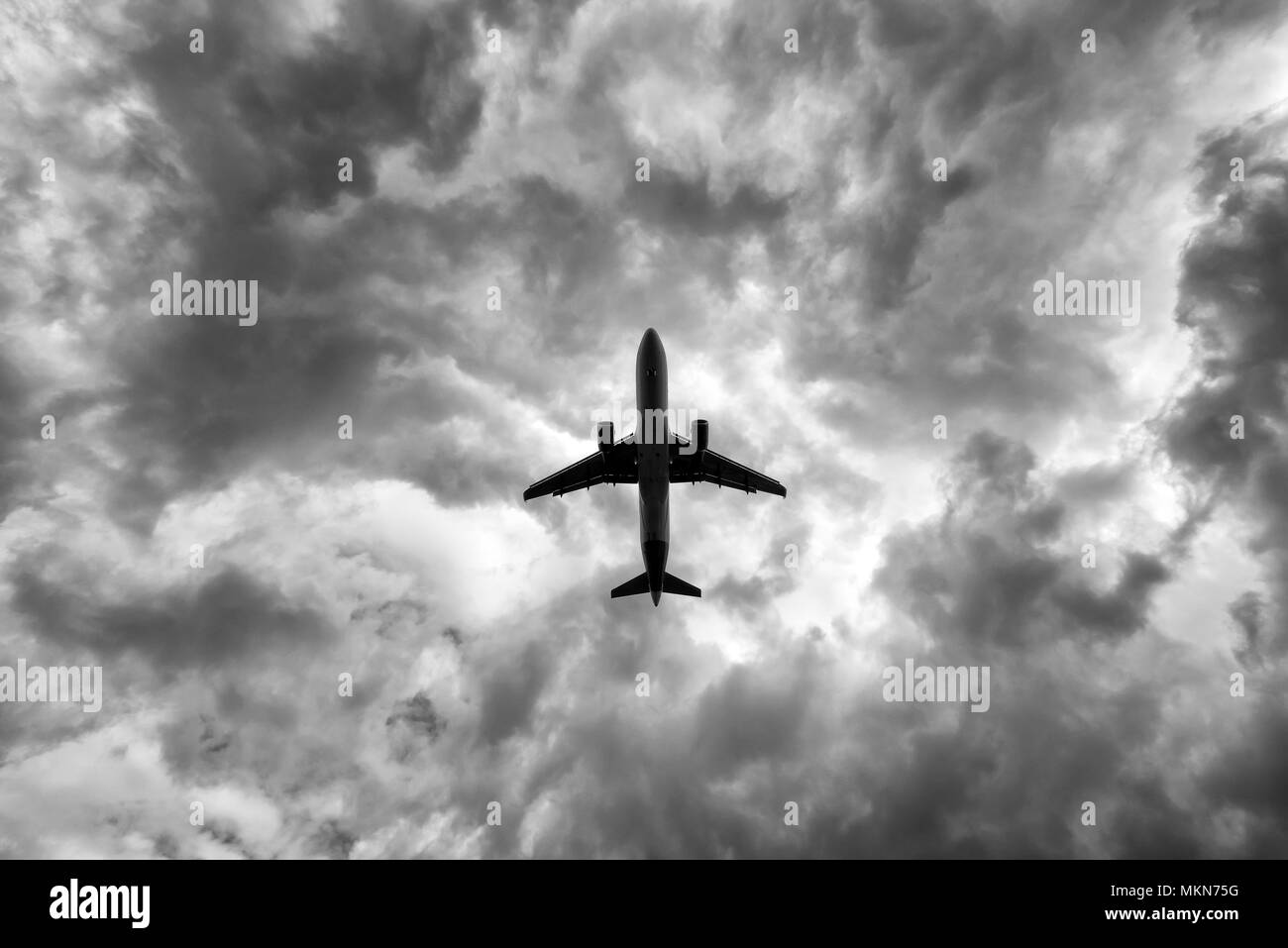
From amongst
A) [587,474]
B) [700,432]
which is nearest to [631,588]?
[587,474]

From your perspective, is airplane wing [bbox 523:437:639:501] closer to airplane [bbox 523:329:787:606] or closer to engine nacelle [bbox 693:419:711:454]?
airplane [bbox 523:329:787:606]

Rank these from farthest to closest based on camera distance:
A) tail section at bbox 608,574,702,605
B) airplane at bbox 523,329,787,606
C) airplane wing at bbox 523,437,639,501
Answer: tail section at bbox 608,574,702,605, airplane wing at bbox 523,437,639,501, airplane at bbox 523,329,787,606

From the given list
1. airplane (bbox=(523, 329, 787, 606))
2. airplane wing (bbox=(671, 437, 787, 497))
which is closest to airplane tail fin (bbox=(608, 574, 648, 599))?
airplane (bbox=(523, 329, 787, 606))

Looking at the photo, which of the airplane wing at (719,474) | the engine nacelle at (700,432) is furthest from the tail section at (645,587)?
the engine nacelle at (700,432)

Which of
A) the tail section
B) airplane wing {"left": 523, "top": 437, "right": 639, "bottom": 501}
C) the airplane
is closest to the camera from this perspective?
the airplane
